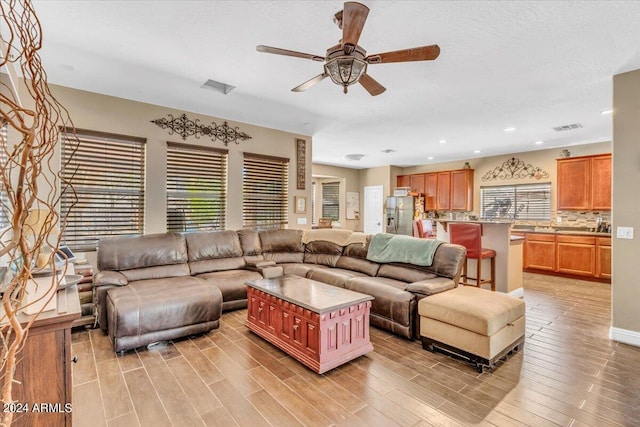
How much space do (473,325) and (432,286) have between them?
2.12 feet

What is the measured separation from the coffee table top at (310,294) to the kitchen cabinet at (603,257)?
5.33m

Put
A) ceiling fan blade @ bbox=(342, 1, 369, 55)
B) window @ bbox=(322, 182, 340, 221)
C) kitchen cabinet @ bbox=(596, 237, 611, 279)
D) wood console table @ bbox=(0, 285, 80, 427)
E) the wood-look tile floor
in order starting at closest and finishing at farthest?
wood console table @ bbox=(0, 285, 80, 427) → ceiling fan blade @ bbox=(342, 1, 369, 55) → the wood-look tile floor → kitchen cabinet @ bbox=(596, 237, 611, 279) → window @ bbox=(322, 182, 340, 221)

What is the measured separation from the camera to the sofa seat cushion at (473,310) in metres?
2.63

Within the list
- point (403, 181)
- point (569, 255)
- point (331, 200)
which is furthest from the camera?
point (331, 200)

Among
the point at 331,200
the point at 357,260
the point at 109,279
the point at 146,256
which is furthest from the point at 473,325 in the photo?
the point at 331,200

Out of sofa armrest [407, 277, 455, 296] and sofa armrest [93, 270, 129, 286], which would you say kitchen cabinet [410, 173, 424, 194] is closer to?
sofa armrest [407, 277, 455, 296]

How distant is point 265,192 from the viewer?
5.51 m

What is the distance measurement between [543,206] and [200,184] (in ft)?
23.0

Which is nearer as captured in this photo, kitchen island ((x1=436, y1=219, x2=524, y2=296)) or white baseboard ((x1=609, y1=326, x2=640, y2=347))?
white baseboard ((x1=609, y1=326, x2=640, y2=347))

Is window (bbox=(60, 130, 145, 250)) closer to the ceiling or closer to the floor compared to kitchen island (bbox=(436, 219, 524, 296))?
closer to the ceiling

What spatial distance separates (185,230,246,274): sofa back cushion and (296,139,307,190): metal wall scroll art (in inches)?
64.6

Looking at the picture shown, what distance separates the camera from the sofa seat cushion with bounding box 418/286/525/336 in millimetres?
2633

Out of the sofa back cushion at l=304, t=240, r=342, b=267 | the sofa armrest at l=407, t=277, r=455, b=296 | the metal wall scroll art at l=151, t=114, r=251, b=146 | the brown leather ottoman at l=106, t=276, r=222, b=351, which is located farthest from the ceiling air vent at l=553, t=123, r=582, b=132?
the brown leather ottoman at l=106, t=276, r=222, b=351

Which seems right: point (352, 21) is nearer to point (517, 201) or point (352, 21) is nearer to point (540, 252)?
point (540, 252)
